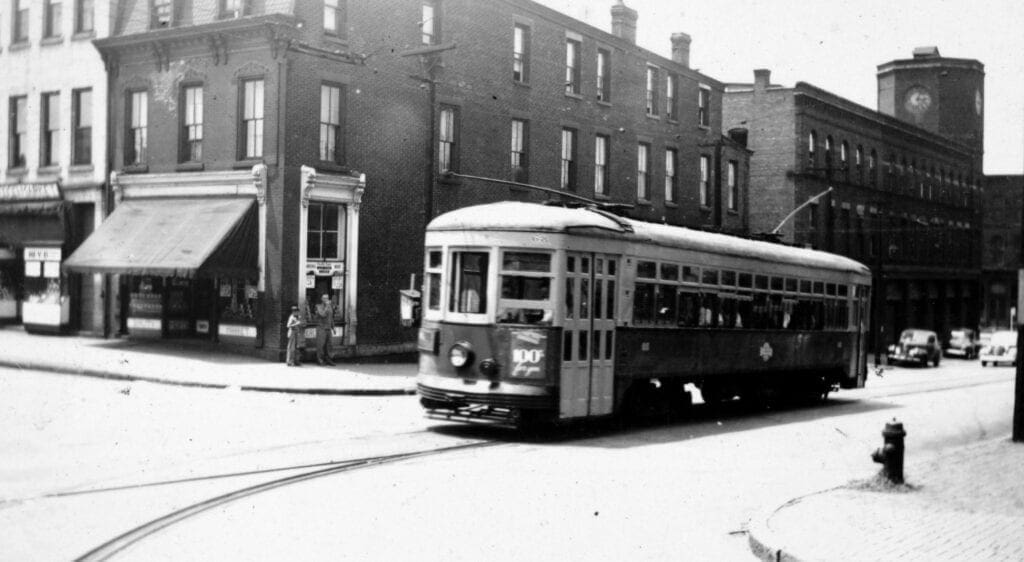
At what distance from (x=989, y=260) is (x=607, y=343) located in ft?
243

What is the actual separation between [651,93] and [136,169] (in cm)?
1997

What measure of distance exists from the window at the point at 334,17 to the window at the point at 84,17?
795cm

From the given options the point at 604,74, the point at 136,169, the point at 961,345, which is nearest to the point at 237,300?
the point at 136,169

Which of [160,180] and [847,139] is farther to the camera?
[847,139]

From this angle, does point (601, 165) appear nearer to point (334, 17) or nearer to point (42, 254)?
point (334, 17)

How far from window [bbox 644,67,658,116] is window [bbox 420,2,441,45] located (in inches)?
469

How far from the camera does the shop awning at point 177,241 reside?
2397 centimetres

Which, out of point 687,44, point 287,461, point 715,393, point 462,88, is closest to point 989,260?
point 687,44

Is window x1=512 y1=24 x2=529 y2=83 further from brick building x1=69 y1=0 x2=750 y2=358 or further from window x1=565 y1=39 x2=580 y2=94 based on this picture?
window x1=565 y1=39 x2=580 y2=94

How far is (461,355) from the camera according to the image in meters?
14.2

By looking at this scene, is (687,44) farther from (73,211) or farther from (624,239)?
(624,239)

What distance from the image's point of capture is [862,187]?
5775 cm

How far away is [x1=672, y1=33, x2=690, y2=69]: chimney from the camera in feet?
139

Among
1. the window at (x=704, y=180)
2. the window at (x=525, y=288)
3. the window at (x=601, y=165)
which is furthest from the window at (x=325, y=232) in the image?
the window at (x=704, y=180)
